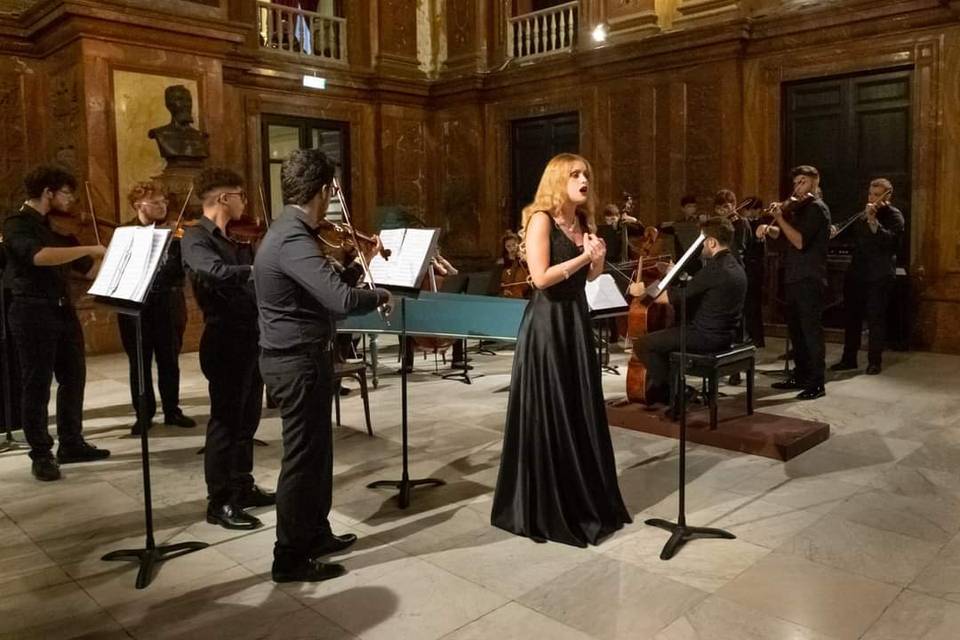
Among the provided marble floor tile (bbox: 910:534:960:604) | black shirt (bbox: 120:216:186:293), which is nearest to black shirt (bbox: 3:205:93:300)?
black shirt (bbox: 120:216:186:293)

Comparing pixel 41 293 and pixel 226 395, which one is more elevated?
pixel 41 293

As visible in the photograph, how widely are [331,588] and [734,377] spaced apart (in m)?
4.50

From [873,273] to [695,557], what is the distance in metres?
4.81

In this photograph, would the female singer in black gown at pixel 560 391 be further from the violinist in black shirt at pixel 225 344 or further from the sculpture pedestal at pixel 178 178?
the sculpture pedestal at pixel 178 178

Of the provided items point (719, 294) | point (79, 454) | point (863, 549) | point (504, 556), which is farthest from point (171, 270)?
point (863, 549)

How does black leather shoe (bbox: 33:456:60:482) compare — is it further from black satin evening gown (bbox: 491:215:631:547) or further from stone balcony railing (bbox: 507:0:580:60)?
stone balcony railing (bbox: 507:0:580:60)

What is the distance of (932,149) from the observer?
8164mm

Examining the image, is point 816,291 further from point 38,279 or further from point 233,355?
point 38,279

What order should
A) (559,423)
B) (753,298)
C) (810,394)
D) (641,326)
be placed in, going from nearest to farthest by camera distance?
(559,423)
(641,326)
(810,394)
(753,298)

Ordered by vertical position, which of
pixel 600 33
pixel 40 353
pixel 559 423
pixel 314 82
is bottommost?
pixel 559 423

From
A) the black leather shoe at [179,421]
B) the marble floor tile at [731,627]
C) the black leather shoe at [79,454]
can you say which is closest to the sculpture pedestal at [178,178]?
the black leather shoe at [179,421]

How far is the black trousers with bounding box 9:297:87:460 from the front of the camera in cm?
456

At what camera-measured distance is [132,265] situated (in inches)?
128

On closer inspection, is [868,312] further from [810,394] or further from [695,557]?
[695,557]
